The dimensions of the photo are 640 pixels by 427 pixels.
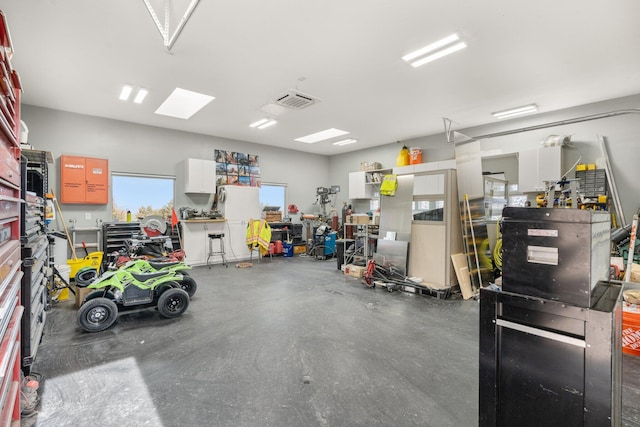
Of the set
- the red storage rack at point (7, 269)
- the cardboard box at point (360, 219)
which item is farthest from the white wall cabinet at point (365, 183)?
the red storage rack at point (7, 269)

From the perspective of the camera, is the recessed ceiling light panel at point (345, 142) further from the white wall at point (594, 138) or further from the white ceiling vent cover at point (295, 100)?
the white ceiling vent cover at point (295, 100)

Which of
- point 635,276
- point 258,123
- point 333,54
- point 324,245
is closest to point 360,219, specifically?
point 324,245

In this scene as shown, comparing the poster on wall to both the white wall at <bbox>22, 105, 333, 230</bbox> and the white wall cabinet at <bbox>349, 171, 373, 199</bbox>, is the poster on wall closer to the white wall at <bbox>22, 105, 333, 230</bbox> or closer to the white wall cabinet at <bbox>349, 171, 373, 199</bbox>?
the white wall at <bbox>22, 105, 333, 230</bbox>

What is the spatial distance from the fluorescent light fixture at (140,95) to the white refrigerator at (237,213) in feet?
8.65

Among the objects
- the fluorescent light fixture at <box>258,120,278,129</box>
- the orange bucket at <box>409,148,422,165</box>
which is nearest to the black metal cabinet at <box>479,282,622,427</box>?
the fluorescent light fixture at <box>258,120,278,129</box>

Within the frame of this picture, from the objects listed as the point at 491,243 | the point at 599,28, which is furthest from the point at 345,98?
the point at 491,243

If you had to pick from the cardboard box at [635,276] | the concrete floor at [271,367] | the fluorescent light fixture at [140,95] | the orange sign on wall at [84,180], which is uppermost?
the fluorescent light fixture at [140,95]

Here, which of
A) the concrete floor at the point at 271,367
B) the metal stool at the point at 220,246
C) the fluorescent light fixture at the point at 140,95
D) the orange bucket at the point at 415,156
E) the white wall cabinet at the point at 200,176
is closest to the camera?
the concrete floor at the point at 271,367

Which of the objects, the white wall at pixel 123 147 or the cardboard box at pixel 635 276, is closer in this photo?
the cardboard box at pixel 635 276

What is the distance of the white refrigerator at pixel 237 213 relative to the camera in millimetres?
7305

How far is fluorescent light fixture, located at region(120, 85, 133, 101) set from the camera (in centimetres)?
456

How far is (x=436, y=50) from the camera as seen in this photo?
11.5 feet

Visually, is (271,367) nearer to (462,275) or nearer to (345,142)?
(462,275)

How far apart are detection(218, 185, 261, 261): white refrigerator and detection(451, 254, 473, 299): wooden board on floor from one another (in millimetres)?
5024
